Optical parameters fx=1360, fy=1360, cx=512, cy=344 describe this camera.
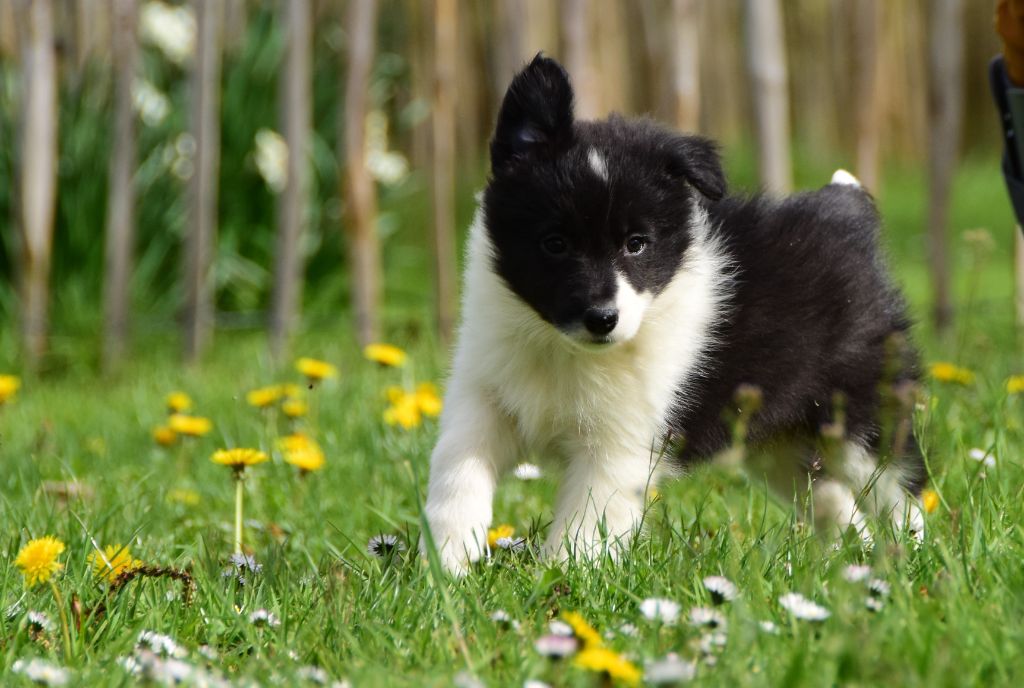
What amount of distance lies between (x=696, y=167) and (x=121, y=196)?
12.6 ft

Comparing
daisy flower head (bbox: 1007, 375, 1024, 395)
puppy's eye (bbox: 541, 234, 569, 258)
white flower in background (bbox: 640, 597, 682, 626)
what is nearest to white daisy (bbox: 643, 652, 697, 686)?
white flower in background (bbox: 640, 597, 682, 626)

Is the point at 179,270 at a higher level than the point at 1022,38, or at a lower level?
lower

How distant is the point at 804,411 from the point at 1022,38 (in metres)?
1.00

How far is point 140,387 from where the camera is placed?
219 inches

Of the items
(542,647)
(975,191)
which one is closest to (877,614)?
(542,647)

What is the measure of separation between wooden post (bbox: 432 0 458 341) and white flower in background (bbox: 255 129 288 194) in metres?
1.76

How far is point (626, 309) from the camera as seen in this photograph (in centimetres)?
280

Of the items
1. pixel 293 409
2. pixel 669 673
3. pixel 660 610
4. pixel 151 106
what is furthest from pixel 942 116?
pixel 669 673

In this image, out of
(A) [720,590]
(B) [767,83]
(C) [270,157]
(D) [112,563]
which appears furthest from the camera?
(C) [270,157]

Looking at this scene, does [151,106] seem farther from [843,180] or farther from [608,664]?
[608,664]

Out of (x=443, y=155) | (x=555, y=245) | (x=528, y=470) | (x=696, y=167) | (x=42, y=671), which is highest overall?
(x=696, y=167)

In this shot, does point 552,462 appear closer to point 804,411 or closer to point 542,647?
point 804,411

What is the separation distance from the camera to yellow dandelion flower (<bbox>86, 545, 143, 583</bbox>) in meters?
2.60

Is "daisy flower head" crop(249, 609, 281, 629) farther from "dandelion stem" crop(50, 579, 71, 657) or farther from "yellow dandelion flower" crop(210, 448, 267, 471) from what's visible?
"yellow dandelion flower" crop(210, 448, 267, 471)
